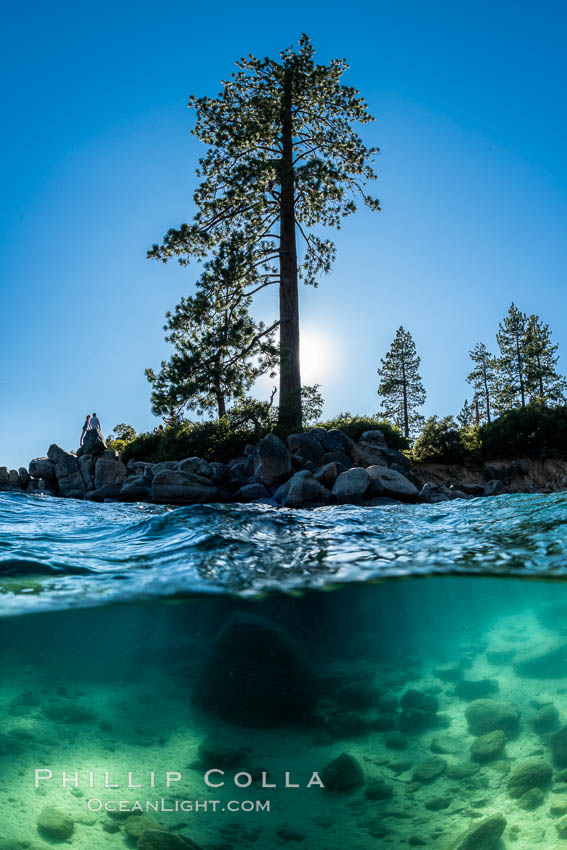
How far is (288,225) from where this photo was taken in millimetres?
21766

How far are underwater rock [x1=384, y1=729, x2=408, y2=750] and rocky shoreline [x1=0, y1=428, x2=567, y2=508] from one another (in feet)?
22.7

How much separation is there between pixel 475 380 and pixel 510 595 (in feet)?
158

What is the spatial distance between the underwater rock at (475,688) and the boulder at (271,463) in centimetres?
828

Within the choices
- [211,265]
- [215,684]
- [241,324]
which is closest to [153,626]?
[215,684]

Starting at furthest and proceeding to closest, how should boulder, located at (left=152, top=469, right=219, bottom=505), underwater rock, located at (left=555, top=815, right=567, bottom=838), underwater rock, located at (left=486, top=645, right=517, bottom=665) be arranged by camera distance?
boulder, located at (left=152, top=469, right=219, bottom=505)
underwater rock, located at (left=486, top=645, right=517, bottom=665)
underwater rock, located at (left=555, top=815, right=567, bottom=838)

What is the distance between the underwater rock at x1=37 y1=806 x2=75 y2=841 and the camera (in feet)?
11.2

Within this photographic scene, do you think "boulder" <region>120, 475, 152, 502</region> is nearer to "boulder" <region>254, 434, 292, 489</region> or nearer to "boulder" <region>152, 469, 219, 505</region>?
"boulder" <region>152, 469, 219, 505</region>

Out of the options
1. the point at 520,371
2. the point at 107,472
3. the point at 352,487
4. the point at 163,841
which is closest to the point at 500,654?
the point at 163,841

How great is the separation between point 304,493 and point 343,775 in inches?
299

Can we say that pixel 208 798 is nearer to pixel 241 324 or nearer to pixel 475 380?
pixel 241 324

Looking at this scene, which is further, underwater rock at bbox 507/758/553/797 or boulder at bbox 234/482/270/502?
boulder at bbox 234/482/270/502

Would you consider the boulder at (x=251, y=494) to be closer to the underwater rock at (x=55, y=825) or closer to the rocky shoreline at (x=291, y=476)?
the rocky shoreline at (x=291, y=476)

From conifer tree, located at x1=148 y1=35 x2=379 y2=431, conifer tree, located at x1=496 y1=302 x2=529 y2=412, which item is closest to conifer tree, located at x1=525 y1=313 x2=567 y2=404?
conifer tree, located at x1=496 y1=302 x2=529 y2=412

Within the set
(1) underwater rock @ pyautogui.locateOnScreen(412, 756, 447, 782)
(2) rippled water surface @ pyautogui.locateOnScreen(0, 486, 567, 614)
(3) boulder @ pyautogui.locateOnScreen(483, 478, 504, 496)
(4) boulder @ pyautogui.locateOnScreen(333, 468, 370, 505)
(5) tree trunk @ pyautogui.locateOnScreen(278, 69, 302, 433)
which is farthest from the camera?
(5) tree trunk @ pyautogui.locateOnScreen(278, 69, 302, 433)
